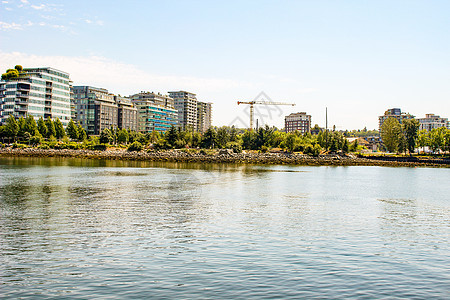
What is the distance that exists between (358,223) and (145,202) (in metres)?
23.6

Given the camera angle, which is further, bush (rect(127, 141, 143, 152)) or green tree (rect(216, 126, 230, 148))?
green tree (rect(216, 126, 230, 148))

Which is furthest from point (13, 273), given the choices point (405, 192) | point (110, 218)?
point (405, 192)

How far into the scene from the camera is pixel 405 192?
6216 centimetres

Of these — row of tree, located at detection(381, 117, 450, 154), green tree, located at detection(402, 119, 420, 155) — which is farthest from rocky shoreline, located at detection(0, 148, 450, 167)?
row of tree, located at detection(381, 117, 450, 154)

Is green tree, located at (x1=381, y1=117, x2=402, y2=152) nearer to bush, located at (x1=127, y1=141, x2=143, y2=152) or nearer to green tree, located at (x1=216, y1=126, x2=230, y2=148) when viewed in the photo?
green tree, located at (x1=216, y1=126, x2=230, y2=148)

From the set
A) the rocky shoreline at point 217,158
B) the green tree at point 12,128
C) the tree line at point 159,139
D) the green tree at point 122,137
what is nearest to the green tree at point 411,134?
the rocky shoreline at point 217,158

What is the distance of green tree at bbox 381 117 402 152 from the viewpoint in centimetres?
18525

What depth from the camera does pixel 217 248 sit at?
24.7 m

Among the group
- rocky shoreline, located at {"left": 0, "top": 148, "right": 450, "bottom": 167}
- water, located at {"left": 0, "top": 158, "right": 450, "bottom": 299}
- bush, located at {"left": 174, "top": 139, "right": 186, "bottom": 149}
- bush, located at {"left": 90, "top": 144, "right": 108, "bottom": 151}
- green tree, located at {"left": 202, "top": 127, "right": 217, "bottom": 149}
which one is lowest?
water, located at {"left": 0, "top": 158, "right": 450, "bottom": 299}

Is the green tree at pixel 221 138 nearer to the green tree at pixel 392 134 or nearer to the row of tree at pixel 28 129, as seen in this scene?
the row of tree at pixel 28 129

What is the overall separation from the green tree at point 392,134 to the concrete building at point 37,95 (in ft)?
541

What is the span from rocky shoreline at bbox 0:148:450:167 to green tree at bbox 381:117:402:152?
2671 cm

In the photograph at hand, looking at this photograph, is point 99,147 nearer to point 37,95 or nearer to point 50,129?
point 50,129

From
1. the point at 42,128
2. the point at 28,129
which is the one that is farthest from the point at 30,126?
the point at 42,128
